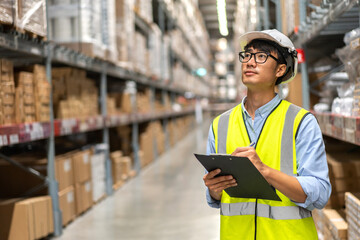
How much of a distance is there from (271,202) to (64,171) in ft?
11.2

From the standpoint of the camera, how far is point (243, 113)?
5.63 feet

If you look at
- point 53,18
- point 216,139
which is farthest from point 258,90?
point 53,18

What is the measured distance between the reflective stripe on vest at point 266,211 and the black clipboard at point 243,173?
0.17ft

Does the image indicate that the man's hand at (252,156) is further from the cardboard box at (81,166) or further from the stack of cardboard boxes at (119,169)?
the stack of cardboard boxes at (119,169)

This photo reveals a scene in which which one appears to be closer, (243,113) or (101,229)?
(243,113)

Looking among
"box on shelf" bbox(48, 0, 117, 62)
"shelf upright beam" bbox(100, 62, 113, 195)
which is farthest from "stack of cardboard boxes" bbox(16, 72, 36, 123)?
"shelf upright beam" bbox(100, 62, 113, 195)

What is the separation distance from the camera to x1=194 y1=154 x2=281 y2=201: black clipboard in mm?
1446

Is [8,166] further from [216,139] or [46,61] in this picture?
[216,139]

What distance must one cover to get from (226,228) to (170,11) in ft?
34.5

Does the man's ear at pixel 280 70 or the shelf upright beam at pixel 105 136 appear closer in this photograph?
the man's ear at pixel 280 70

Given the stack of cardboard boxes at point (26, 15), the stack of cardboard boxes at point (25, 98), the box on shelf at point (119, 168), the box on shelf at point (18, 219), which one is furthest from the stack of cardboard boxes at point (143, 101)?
the box on shelf at point (18, 219)

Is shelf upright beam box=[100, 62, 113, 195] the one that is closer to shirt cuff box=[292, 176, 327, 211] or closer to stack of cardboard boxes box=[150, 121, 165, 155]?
stack of cardboard boxes box=[150, 121, 165, 155]

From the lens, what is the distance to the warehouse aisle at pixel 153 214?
4.32 m

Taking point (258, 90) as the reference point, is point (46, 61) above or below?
above
